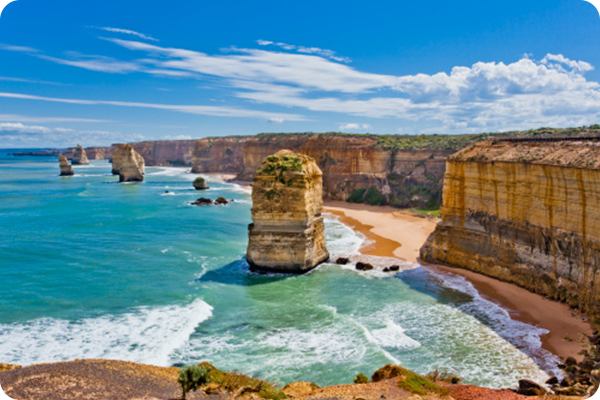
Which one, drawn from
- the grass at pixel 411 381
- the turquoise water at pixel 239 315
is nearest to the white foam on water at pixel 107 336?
the turquoise water at pixel 239 315

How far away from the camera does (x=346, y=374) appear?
1520 cm

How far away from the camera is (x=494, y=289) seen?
2370cm

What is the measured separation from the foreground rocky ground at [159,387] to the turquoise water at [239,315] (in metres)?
2.52

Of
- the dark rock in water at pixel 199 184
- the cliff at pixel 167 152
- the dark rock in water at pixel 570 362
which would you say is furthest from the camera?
the cliff at pixel 167 152

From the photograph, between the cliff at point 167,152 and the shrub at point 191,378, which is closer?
the shrub at point 191,378

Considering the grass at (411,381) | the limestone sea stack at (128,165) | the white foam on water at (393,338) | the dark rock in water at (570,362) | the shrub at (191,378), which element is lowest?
the white foam on water at (393,338)

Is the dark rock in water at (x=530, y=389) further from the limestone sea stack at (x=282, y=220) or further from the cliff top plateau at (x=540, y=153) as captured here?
the limestone sea stack at (x=282, y=220)

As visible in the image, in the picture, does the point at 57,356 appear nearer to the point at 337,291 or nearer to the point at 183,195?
the point at 337,291

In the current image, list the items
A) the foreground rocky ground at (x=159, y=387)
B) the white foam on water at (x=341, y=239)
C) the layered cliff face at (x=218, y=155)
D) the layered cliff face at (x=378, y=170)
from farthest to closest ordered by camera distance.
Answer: the layered cliff face at (x=218, y=155) → the layered cliff face at (x=378, y=170) → the white foam on water at (x=341, y=239) → the foreground rocky ground at (x=159, y=387)

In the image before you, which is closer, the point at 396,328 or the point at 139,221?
the point at 396,328

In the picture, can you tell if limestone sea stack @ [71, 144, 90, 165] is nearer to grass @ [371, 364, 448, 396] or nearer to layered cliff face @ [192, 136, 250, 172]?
layered cliff face @ [192, 136, 250, 172]

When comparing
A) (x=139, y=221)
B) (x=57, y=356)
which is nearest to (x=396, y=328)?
(x=57, y=356)

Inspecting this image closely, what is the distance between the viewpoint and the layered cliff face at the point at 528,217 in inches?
766

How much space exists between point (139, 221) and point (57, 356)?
30604mm
